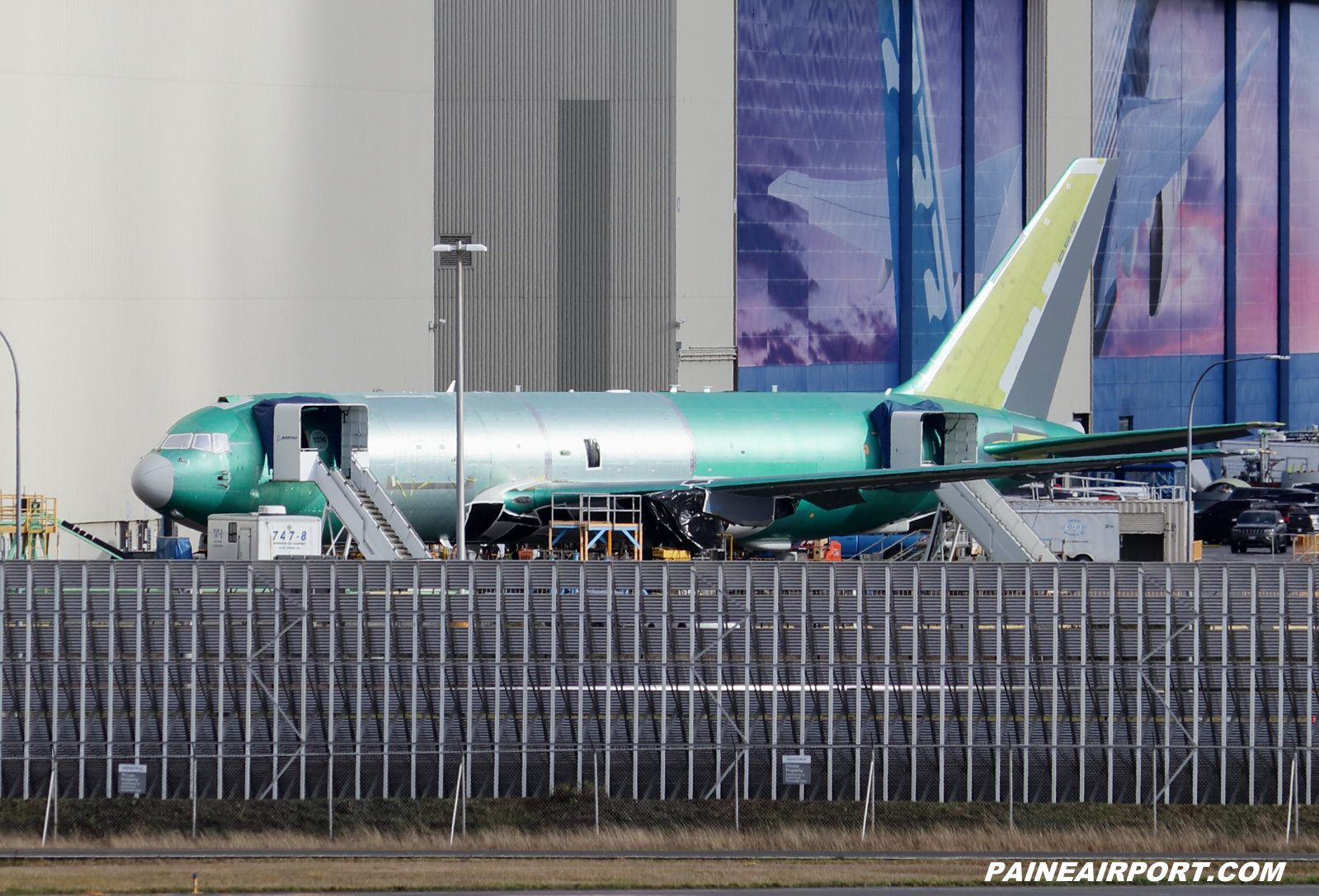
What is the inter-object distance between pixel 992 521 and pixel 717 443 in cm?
876

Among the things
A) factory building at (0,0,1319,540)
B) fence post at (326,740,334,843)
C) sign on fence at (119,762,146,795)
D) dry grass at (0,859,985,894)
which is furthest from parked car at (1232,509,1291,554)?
sign on fence at (119,762,146,795)

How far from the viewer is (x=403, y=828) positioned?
2494cm

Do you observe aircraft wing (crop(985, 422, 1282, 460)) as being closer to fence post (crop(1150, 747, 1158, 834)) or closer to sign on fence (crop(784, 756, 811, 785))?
fence post (crop(1150, 747, 1158, 834))

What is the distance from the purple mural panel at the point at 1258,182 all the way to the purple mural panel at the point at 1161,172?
3.06ft

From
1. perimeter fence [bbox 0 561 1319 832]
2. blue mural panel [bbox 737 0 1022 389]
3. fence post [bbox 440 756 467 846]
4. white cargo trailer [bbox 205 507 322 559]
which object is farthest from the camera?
blue mural panel [bbox 737 0 1022 389]

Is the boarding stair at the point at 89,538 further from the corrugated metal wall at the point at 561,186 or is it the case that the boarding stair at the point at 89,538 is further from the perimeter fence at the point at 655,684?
the perimeter fence at the point at 655,684

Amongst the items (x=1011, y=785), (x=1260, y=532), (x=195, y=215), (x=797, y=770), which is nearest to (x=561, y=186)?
(x=195, y=215)

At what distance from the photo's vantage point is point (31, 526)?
2438 inches

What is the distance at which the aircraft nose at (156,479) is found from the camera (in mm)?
45562

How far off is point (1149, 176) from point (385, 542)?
243ft


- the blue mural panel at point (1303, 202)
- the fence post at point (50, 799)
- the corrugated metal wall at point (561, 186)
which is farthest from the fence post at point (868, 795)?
the blue mural panel at point (1303, 202)

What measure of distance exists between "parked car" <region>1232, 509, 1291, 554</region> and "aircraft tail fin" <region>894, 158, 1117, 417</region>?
2187cm

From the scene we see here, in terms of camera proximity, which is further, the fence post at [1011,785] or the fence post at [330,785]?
the fence post at [1011,785]

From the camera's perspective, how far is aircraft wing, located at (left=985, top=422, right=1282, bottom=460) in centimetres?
4831
